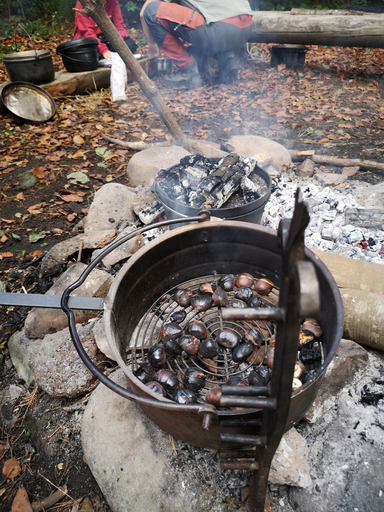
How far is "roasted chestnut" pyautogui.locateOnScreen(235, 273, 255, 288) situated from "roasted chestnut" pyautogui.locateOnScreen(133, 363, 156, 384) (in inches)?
36.4

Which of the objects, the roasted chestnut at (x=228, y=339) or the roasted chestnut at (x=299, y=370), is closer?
the roasted chestnut at (x=299, y=370)

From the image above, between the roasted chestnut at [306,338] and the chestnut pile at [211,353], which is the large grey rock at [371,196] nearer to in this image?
the chestnut pile at [211,353]

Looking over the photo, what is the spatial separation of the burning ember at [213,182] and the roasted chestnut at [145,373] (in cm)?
155

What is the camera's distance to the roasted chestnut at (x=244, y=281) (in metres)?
2.50

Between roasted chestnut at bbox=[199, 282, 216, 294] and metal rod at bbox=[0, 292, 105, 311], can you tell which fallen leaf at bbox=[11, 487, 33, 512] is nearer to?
metal rod at bbox=[0, 292, 105, 311]

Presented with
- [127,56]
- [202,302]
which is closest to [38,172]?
[127,56]

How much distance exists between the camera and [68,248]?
348cm

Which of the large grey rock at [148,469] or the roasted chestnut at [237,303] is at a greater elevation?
the roasted chestnut at [237,303]

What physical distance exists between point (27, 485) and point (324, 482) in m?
2.03

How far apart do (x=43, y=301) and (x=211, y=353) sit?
3.55ft

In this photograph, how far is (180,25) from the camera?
7.70 meters

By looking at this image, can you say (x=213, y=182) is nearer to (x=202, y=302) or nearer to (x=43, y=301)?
(x=202, y=302)

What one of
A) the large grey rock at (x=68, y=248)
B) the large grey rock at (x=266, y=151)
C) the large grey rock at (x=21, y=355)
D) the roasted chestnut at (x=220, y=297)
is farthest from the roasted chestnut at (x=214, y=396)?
the large grey rock at (x=266, y=151)

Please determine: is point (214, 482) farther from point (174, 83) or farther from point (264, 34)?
point (264, 34)
